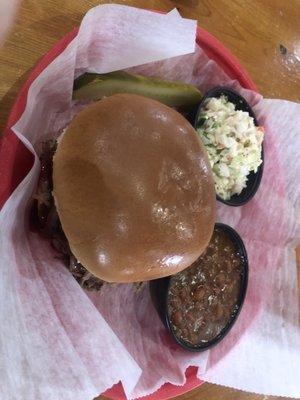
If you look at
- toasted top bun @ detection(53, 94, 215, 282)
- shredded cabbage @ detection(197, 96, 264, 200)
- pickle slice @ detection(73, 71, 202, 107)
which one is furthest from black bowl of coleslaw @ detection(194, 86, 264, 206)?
toasted top bun @ detection(53, 94, 215, 282)

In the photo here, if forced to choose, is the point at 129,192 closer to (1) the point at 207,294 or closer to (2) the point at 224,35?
(1) the point at 207,294

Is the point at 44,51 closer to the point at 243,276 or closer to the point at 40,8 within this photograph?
the point at 40,8

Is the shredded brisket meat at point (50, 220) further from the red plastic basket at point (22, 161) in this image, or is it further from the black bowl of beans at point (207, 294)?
the black bowl of beans at point (207, 294)

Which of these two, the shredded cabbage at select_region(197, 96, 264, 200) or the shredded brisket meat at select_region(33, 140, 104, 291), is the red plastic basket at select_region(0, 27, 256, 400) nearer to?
the shredded brisket meat at select_region(33, 140, 104, 291)

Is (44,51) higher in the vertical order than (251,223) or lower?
higher

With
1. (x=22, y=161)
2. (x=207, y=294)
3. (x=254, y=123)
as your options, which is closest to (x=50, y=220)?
(x=22, y=161)

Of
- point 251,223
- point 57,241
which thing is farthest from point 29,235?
point 251,223
